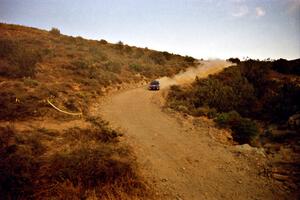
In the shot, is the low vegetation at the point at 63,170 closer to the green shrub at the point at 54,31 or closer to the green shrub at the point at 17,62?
the green shrub at the point at 17,62

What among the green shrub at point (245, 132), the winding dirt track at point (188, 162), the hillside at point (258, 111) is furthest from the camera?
the green shrub at point (245, 132)

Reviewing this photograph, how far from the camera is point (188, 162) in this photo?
7691 millimetres

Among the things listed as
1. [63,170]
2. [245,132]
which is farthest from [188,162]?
[63,170]

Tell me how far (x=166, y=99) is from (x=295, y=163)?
1064cm

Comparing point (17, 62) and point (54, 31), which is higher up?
point (54, 31)

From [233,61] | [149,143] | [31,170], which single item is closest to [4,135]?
[31,170]

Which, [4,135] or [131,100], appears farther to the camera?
[131,100]

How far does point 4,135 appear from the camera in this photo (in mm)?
7840

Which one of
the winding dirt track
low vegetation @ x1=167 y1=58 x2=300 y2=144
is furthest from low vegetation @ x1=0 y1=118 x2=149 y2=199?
low vegetation @ x1=167 y1=58 x2=300 y2=144

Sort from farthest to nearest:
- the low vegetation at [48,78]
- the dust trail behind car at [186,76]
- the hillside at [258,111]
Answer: the dust trail behind car at [186,76] < the low vegetation at [48,78] < the hillside at [258,111]

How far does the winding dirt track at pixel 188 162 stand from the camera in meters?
6.20

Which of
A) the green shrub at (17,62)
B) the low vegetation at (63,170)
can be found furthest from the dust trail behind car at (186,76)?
the low vegetation at (63,170)

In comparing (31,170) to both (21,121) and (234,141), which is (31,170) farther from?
(234,141)

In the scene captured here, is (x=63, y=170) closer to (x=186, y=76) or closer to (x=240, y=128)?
(x=240, y=128)
